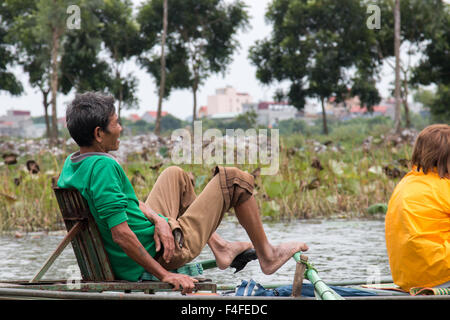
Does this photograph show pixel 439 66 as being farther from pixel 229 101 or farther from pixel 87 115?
pixel 229 101

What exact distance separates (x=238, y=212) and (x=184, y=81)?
30.6m

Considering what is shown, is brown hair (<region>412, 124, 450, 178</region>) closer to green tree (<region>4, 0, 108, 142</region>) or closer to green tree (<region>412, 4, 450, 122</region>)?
green tree (<region>4, 0, 108, 142</region>)

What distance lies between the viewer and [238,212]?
3652 mm

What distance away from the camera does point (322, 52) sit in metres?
32.5

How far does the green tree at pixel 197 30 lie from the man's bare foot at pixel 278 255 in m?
30.0

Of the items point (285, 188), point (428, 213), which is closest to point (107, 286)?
point (428, 213)

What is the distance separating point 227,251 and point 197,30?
31.4 meters

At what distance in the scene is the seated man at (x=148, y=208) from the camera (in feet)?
10.3

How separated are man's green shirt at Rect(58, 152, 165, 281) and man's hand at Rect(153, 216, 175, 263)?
37 millimetres

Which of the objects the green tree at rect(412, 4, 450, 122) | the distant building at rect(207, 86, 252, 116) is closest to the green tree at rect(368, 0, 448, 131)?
the green tree at rect(412, 4, 450, 122)

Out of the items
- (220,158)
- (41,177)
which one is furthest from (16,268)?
(220,158)

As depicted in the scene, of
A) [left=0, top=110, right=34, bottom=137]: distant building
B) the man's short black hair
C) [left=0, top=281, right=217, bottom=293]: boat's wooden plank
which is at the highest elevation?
the man's short black hair

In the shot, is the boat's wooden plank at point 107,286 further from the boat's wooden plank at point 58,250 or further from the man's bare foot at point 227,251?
the man's bare foot at point 227,251

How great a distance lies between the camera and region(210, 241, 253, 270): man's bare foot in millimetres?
3793
